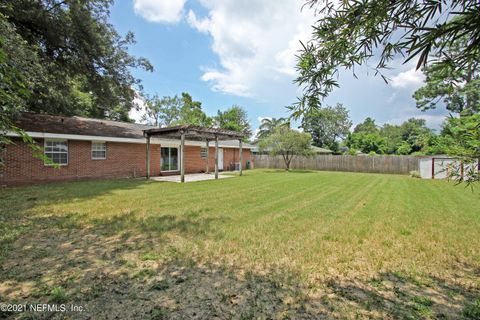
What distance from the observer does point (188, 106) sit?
127 ft

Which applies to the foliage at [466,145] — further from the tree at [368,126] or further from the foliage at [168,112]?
the tree at [368,126]

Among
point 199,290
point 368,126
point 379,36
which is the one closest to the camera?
point 379,36

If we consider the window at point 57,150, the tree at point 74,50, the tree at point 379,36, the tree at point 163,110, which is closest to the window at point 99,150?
the window at point 57,150

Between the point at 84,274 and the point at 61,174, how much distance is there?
432 inches

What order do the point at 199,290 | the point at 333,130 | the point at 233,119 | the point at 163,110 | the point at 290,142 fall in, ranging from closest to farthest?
the point at 199,290, the point at 290,142, the point at 163,110, the point at 233,119, the point at 333,130

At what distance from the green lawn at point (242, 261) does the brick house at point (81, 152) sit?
200 inches

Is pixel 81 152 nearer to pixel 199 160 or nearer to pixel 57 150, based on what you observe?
pixel 57 150

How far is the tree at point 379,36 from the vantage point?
1.56 m

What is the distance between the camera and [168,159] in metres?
17.2

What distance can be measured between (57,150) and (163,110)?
2722 cm

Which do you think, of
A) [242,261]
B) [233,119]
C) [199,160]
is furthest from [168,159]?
[233,119]

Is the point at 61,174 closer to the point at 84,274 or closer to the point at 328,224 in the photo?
the point at 84,274

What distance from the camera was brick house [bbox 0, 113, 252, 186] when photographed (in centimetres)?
1059

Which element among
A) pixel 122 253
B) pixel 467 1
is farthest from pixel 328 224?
pixel 467 1
